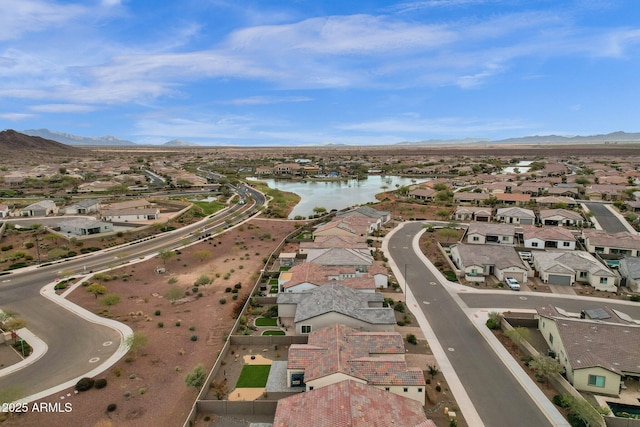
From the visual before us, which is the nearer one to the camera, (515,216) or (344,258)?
(344,258)

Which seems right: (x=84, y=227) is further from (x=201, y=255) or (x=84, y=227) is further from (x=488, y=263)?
(x=488, y=263)

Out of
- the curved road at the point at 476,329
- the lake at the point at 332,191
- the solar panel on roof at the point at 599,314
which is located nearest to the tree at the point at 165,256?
the curved road at the point at 476,329

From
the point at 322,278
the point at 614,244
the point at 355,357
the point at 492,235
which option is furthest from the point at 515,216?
the point at 355,357

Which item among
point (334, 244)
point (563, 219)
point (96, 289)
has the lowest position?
point (96, 289)

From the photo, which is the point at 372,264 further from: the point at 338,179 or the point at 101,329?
the point at 338,179

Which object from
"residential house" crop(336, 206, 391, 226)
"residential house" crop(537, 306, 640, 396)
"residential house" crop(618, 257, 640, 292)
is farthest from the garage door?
"residential house" crop(336, 206, 391, 226)

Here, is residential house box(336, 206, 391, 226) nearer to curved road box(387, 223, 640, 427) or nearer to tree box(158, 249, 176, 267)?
curved road box(387, 223, 640, 427)

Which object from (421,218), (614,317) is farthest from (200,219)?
(614,317)
